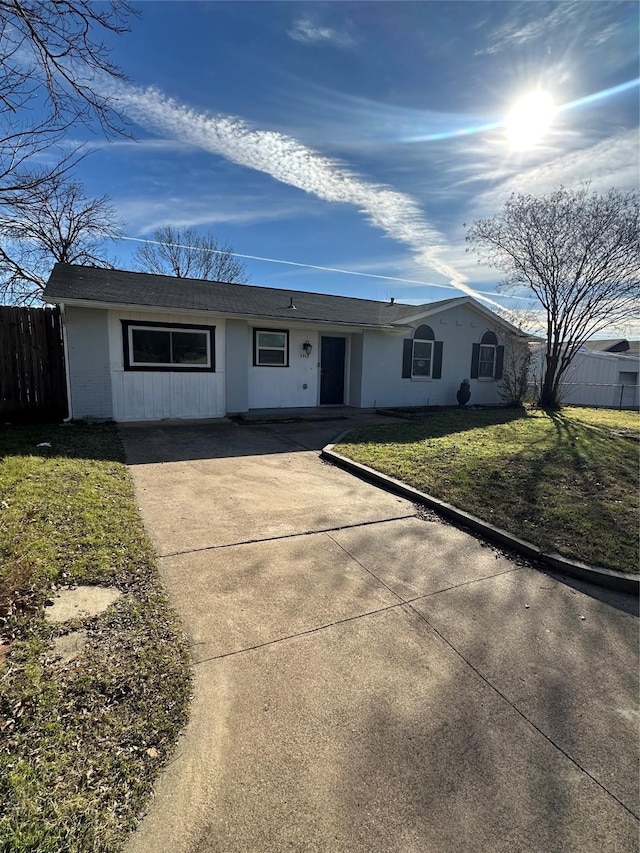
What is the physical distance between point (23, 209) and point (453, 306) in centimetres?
1202

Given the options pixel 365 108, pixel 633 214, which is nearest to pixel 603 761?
pixel 365 108

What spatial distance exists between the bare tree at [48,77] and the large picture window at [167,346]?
4606 mm

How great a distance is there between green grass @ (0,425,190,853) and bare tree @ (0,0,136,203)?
3763 mm

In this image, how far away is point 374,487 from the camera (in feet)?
18.6

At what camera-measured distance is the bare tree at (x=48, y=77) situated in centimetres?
365

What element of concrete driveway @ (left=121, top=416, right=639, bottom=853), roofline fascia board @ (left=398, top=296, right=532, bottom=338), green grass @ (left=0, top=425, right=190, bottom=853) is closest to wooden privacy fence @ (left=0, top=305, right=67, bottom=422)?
green grass @ (left=0, top=425, right=190, bottom=853)

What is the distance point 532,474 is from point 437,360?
856 centimetres

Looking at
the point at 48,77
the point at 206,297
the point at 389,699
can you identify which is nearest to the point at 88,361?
the point at 206,297

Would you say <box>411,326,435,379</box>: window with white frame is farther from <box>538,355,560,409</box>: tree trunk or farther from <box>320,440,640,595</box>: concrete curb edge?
<box>320,440,640,595</box>: concrete curb edge

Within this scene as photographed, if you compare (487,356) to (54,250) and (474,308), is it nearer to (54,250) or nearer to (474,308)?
(474,308)

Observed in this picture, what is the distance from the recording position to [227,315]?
9.71 metres

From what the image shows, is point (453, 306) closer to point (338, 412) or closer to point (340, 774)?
point (338, 412)

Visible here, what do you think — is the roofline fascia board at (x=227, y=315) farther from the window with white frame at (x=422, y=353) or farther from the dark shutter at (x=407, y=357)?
the window with white frame at (x=422, y=353)

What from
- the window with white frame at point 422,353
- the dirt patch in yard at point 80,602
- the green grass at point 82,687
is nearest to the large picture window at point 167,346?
the green grass at point 82,687
